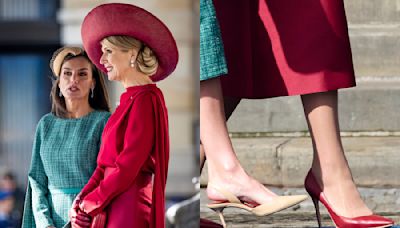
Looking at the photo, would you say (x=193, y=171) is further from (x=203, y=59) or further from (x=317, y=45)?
(x=317, y=45)

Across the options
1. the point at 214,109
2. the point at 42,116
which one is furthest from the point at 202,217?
the point at 42,116

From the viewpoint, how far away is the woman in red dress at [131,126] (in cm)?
226

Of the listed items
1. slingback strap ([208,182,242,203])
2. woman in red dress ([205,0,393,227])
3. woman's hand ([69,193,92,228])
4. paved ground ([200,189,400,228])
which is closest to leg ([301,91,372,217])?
woman in red dress ([205,0,393,227])

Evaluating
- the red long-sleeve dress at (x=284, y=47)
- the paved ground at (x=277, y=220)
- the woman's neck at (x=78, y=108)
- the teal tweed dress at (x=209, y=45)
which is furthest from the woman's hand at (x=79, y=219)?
the paved ground at (x=277, y=220)

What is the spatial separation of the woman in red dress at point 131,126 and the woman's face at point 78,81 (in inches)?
2.1

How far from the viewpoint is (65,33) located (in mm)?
2494

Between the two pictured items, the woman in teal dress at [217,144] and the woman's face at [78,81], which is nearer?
the woman's face at [78,81]

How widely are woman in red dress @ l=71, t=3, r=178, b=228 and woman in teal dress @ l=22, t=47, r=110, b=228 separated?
0.05 m

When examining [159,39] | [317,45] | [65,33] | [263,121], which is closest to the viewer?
[159,39]

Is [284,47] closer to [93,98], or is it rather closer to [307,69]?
[307,69]

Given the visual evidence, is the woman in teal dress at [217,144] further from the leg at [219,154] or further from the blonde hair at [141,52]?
the blonde hair at [141,52]

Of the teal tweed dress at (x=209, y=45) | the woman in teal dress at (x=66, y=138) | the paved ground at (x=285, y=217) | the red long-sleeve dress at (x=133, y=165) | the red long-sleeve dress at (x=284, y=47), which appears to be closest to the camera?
the red long-sleeve dress at (x=133, y=165)

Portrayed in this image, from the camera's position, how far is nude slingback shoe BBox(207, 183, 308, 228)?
2.49 m

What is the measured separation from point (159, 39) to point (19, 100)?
1.57 ft
